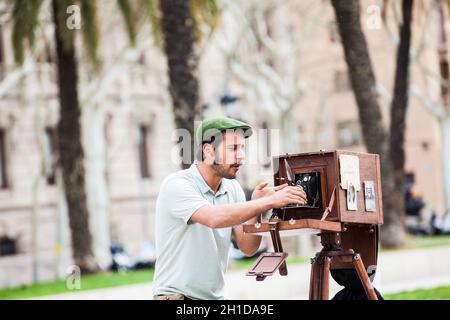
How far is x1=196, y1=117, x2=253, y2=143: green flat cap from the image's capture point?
517 centimetres

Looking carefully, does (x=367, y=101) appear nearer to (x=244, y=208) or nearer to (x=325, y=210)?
(x=325, y=210)

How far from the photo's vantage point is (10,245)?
118 ft

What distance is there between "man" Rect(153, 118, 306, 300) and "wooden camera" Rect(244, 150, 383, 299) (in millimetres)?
139

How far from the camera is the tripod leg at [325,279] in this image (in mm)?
5195

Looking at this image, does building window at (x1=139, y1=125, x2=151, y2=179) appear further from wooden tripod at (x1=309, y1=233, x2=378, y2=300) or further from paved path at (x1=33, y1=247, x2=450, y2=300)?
wooden tripod at (x1=309, y1=233, x2=378, y2=300)

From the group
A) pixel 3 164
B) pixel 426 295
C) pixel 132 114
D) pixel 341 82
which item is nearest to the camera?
pixel 426 295

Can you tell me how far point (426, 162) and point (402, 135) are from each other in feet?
92.0

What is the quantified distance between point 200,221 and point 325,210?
0.57 m

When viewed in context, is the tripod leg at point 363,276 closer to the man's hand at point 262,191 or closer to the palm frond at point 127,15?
the man's hand at point 262,191

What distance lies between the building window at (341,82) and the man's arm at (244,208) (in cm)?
4389

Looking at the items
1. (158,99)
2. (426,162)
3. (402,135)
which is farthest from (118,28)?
(402,135)

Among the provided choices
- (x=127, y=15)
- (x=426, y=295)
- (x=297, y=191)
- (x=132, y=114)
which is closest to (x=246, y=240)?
(x=297, y=191)

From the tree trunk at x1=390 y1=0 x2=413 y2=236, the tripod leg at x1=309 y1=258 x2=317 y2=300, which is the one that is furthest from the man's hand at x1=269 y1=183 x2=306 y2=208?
the tree trunk at x1=390 y1=0 x2=413 y2=236

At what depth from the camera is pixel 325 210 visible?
519 centimetres
